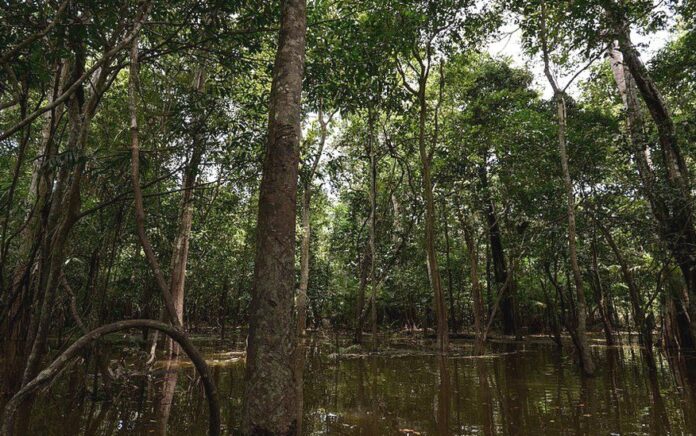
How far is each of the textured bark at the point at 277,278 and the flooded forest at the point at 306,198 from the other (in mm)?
16

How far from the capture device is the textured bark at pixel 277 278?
8.06 ft

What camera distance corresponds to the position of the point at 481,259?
25641mm

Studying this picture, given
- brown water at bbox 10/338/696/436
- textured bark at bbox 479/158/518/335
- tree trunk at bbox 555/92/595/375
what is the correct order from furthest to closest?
textured bark at bbox 479/158/518/335 → tree trunk at bbox 555/92/595/375 → brown water at bbox 10/338/696/436

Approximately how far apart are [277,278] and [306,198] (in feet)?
41.5

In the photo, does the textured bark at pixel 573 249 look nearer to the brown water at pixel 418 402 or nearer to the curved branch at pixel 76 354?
the brown water at pixel 418 402

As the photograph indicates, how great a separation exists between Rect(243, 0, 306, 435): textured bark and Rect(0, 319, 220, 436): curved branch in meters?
0.30

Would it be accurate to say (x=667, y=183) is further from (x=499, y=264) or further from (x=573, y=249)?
(x=499, y=264)

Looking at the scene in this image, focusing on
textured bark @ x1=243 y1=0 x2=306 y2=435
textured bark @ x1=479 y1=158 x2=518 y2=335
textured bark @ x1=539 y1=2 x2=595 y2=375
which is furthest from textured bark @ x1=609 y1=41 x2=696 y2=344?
textured bark @ x1=243 y1=0 x2=306 y2=435

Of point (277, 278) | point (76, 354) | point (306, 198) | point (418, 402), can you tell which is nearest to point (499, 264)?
point (306, 198)

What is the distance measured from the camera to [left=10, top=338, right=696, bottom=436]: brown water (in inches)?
205

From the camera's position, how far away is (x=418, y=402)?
6.69 meters

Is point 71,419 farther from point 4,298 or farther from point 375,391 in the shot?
point 375,391

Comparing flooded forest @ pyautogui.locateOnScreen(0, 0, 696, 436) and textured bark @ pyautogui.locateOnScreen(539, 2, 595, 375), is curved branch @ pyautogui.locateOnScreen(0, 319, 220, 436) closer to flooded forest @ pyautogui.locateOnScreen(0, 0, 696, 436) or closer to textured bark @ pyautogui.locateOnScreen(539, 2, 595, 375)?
flooded forest @ pyautogui.locateOnScreen(0, 0, 696, 436)

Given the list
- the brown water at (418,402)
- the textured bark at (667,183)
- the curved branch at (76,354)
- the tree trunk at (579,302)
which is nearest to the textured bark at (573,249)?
the tree trunk at (579,302)
